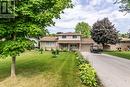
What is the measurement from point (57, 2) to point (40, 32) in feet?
8.32

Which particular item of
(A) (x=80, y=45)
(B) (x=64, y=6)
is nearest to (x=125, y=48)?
(A) (x=80, y=45)

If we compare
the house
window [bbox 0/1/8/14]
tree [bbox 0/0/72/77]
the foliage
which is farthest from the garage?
the foliage

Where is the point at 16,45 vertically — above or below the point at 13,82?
above

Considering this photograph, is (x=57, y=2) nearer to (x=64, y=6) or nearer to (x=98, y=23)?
(x=64, y=6)

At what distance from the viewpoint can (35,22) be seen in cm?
1950

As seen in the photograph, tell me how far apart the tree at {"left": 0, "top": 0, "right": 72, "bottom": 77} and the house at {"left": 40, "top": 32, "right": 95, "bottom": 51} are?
60.2 m

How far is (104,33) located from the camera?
86.0 metres

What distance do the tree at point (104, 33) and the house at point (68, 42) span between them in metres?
4.56

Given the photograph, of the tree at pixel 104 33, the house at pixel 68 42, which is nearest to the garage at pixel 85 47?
the house at pixel 68 42

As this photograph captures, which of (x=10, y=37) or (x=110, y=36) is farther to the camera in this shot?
(x=110, y=36)

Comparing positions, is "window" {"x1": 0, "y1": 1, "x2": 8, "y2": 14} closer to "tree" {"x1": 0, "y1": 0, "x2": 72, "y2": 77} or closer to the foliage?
"tree" {"x1": 0, "y1": 0, "x2": 72, "y2": 77}

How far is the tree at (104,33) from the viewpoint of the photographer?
85250 mm

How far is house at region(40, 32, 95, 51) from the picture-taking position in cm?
8075

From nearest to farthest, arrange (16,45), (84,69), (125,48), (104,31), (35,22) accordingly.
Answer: (84,69) < (16,45) < (35,22) < (104,31) < (125,48)
